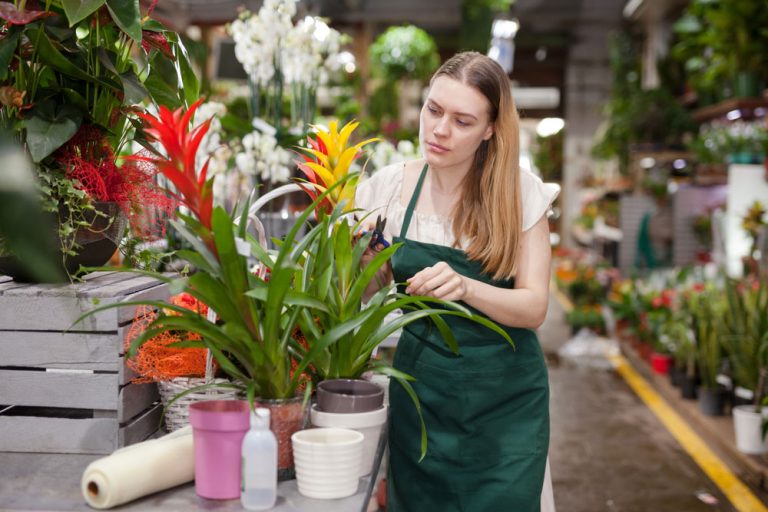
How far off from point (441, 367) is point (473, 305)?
19 cm

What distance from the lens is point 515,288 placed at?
2105 millimetres

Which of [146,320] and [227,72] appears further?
[227,72]

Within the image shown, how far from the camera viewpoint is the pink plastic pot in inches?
53.8

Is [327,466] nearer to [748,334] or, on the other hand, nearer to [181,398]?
[181,398]

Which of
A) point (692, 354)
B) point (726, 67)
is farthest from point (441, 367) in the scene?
point (726, 67)

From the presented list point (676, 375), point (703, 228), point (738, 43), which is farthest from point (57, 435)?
point (703, 228)

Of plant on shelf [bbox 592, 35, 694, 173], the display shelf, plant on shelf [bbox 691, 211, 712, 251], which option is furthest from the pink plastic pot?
plant on shelf [bbox 592, 35, 694, 173]

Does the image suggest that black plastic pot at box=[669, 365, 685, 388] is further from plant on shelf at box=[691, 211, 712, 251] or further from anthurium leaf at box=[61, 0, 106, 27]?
anthurium leaf at box=[61, 0, 106, 27]

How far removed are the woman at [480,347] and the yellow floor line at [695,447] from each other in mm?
2671

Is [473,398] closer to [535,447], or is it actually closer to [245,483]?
[535,447]

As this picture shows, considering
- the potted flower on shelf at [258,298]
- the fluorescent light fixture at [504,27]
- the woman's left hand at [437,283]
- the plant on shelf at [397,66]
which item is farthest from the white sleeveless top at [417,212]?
the fluorescent light fixture at [504,27]

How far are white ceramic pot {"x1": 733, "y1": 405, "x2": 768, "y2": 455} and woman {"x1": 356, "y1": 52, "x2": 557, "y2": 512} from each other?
2.95 m

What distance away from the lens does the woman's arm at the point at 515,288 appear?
5.83 ft

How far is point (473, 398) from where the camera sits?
204 centimetres
